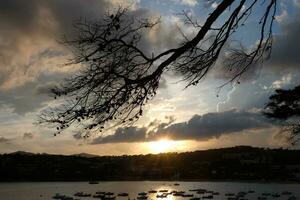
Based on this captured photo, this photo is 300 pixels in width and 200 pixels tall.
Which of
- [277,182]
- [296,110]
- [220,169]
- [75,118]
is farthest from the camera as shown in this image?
[220,169]

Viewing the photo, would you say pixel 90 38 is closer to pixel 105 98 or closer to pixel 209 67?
pixel 105 98

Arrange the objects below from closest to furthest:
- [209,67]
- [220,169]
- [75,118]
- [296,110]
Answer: [75,118] → [209,67] → [296,110] → [220,169]

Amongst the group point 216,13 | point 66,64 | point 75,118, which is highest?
point 216,13

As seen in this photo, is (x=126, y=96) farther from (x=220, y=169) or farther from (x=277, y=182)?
(x=220, y=169)

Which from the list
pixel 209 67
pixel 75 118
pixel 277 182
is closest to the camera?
pixel 75 118

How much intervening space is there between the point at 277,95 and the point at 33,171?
189200 mm

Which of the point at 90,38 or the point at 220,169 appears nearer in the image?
the point at 90,38

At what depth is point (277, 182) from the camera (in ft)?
576

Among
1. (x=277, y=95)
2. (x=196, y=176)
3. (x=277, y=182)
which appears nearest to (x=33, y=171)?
(x=196, y=176)

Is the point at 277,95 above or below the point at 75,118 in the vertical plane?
above

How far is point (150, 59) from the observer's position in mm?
5719

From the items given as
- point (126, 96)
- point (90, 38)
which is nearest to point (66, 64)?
point (90, 38)

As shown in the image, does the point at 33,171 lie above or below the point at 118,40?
above

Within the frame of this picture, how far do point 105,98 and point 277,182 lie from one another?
178 meters
